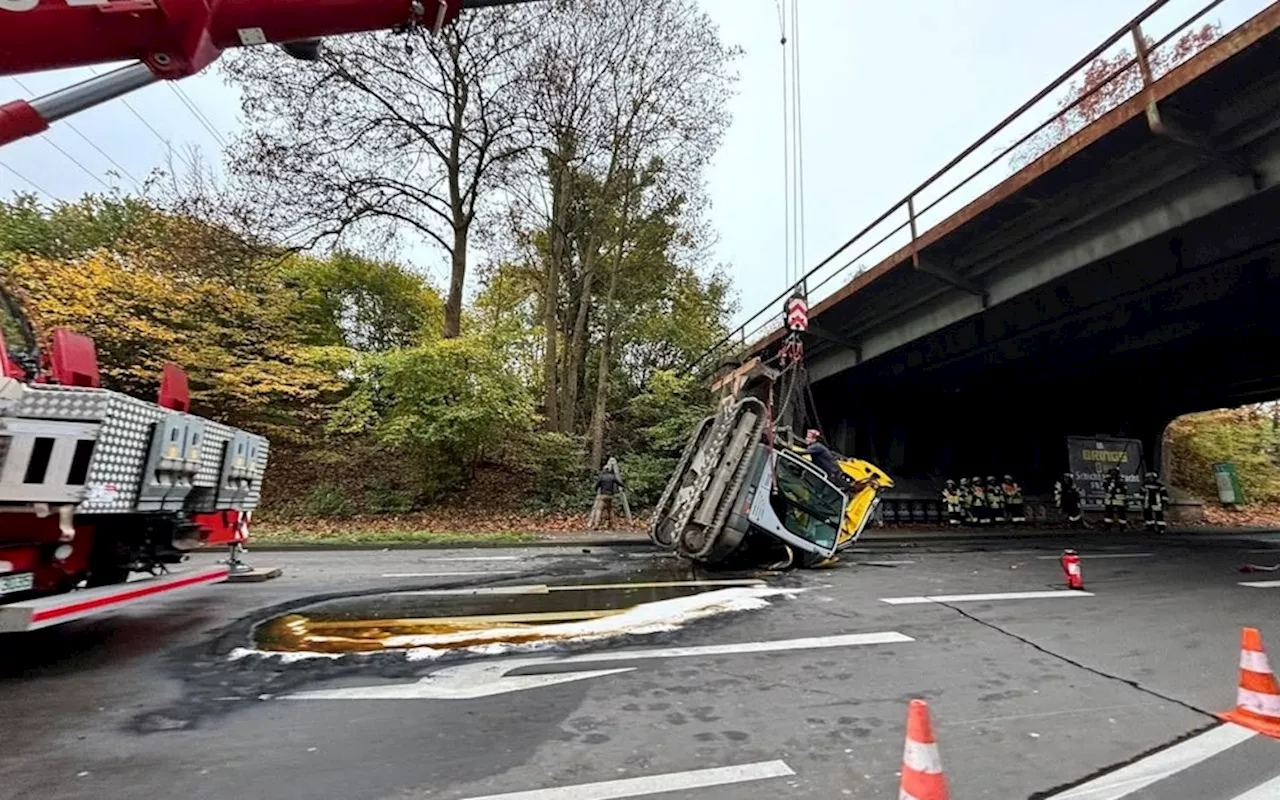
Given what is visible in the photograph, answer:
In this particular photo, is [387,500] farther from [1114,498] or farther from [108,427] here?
[1114,498]

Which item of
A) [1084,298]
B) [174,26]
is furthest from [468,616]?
[1084,298]

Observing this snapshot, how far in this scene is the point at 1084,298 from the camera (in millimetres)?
12844

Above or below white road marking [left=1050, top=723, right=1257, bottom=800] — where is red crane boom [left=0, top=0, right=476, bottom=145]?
above

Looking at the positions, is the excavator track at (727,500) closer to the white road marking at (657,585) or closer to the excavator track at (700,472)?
the excavator track at (700,472)

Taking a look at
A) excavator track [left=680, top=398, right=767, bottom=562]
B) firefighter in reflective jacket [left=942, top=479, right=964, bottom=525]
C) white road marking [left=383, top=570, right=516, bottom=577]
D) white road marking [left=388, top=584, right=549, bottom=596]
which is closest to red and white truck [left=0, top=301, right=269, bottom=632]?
white road marking [left=388, top=584, right=549, bottom=596]

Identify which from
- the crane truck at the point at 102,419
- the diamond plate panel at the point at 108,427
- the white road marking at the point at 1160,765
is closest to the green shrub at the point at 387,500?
the crane truck at the point at 102,419

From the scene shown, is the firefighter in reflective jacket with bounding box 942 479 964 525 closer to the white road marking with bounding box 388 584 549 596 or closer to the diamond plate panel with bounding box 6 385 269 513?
the white road marking with bounding box 388 584 549 596

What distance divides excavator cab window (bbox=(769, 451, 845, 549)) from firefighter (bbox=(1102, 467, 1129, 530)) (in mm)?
17045

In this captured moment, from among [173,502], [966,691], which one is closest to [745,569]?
[966,691]

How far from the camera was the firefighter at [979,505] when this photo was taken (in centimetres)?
2177

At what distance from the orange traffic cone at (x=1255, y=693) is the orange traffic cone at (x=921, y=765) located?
2923 mm

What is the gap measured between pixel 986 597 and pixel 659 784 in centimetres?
650

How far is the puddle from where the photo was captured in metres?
5.70

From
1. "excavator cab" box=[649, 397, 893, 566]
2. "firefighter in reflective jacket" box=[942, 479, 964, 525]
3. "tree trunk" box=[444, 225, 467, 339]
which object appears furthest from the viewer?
"firefighter in reflective jacket" box=[942, 479, 964, 525]
